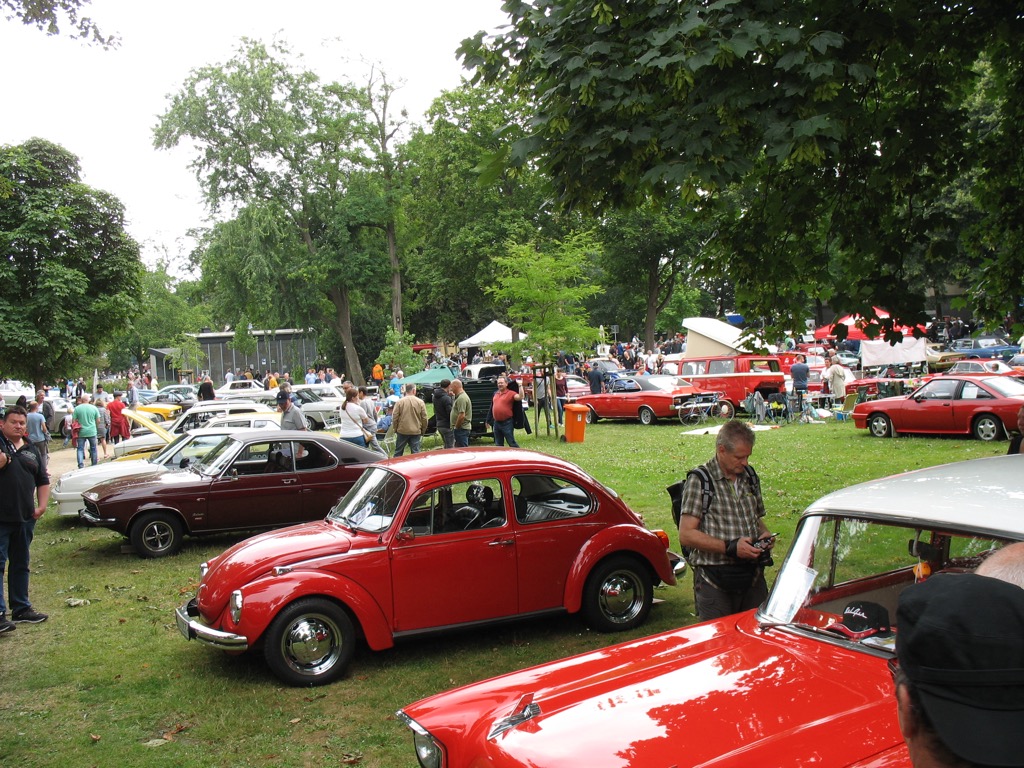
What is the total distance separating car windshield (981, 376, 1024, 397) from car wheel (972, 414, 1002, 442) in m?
0.58

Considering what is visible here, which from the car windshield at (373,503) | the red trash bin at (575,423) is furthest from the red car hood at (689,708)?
the red trash bin at (575,423)

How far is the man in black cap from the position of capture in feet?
4.58

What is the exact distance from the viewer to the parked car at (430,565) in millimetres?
6422

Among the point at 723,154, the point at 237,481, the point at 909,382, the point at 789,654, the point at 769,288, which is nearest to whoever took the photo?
the point at 789,654

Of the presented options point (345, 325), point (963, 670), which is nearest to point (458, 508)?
point (963, 670)

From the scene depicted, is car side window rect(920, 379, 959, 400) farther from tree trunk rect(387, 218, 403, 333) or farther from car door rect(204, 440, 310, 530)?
tree trunk rect(387, 218, 403, 333)

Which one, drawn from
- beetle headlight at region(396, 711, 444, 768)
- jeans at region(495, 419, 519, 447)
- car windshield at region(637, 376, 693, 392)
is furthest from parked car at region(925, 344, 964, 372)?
beetle headlight at region(396, 711, 444, 768)

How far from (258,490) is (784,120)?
7894mm

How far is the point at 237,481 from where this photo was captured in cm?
1112

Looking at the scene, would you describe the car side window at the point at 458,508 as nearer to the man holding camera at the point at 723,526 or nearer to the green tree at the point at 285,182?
the man holding camera at the point at 723,526

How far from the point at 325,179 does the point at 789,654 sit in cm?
4539

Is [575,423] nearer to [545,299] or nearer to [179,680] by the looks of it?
[545,299]

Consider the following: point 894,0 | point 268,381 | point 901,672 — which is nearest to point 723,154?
point 894,0

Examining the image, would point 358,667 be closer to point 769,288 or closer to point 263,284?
point 769,288
